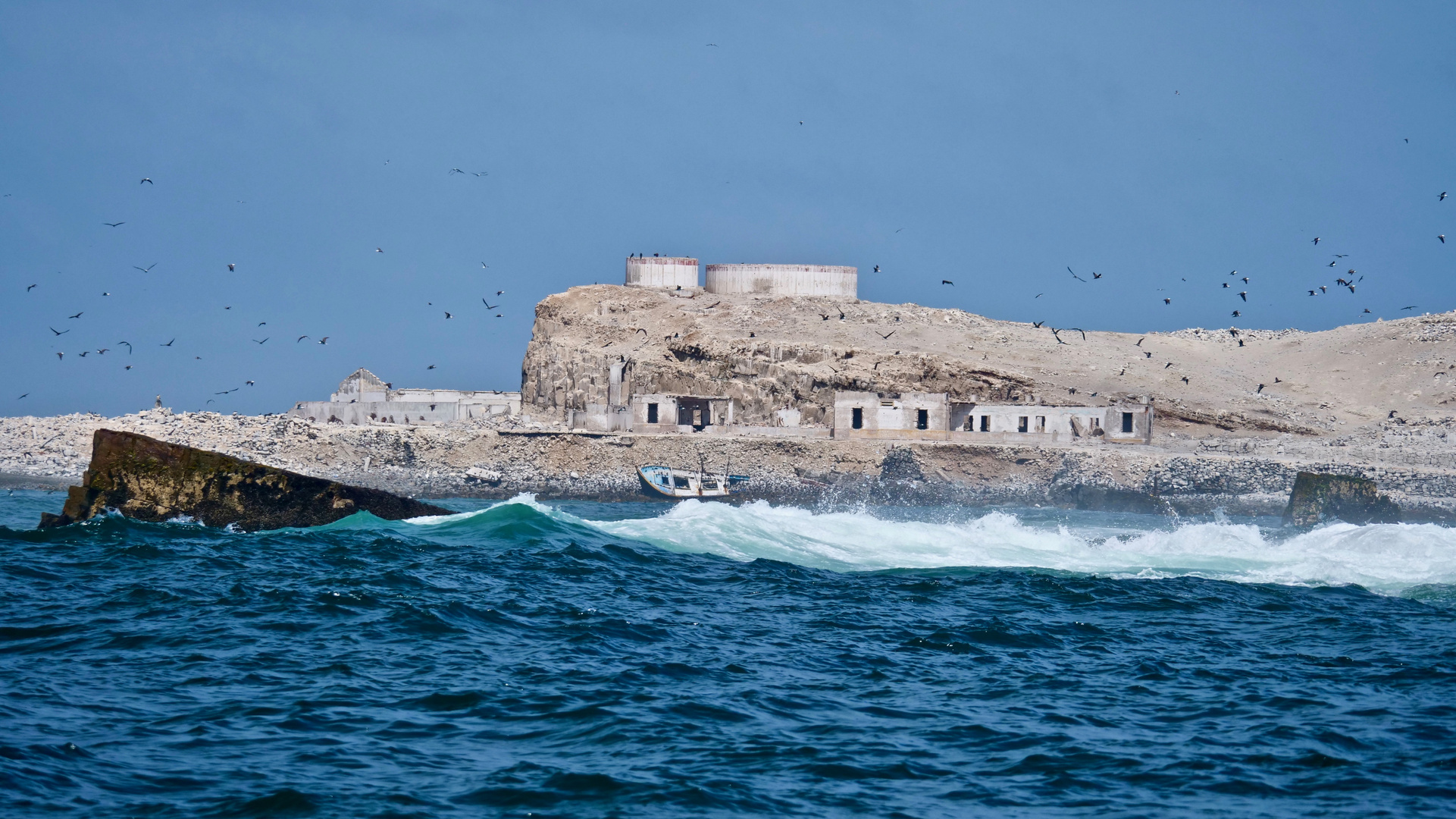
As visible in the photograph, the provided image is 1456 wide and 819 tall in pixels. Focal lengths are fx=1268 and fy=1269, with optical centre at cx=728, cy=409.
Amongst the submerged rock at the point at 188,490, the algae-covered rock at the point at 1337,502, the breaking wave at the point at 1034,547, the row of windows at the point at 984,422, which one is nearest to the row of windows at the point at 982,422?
the row of windows at the point at 984,422

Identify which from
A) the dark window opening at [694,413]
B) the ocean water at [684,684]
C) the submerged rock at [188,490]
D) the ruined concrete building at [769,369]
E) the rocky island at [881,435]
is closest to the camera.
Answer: the ocean water at [684,684]

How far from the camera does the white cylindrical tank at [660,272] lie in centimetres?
6738

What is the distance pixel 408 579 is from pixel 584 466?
33.1 meters

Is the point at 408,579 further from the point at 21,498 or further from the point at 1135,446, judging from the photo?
the point at 1135,446

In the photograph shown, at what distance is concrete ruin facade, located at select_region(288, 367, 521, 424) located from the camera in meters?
55.7

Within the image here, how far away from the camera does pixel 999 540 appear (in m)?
22.0

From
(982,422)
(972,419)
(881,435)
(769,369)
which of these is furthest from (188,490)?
(769,369)

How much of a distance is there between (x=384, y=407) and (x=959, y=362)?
25.5 m

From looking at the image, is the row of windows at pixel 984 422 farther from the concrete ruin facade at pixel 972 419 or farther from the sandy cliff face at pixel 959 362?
the sandy cliff face at pixel 959 362

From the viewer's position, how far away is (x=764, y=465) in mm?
46812

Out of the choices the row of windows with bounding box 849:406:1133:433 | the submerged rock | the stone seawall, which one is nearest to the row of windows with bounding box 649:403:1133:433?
the row of windows with bounding box 849:406:1133:433

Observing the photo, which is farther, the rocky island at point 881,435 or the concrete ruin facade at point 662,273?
the concrete ruin facade at point 662,273

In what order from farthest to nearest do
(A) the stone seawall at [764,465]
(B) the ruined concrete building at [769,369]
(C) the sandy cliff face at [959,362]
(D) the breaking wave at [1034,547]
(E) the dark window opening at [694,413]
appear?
(C) the sandy cliff face at [959,362] → (E) the dark window opening at [694,413] → (B) the ruined concrete building at [769,369] → (A) the stone seawall at [764,465] → (D) the breaking wave at [1034,547]

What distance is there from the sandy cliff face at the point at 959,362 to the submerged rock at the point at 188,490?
36878 mm
